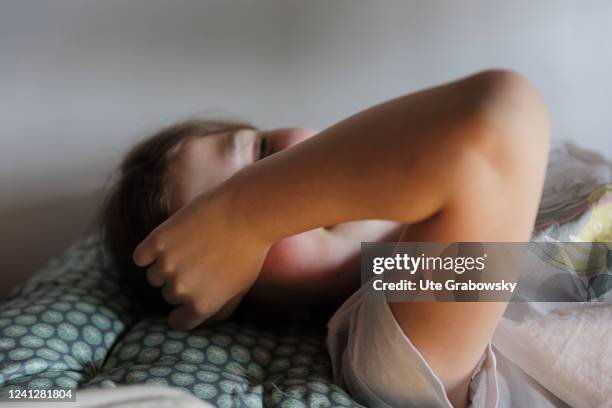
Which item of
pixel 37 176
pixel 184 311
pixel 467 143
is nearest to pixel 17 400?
pixel 184 311

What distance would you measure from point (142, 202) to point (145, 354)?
24 cm

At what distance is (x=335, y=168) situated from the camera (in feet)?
2.05

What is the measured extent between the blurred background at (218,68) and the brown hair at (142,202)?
0.38 m

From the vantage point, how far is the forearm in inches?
22.8

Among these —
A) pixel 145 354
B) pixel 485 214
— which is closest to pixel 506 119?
pixel 485 214

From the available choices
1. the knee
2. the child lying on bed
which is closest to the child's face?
the child lying on bed

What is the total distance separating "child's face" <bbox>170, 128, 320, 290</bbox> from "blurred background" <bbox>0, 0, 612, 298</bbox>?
1.61 feet

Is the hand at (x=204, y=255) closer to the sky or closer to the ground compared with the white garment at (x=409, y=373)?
closer to the sky

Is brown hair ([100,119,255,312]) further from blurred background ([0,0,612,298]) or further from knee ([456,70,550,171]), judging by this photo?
knee ([456,70,550,171])

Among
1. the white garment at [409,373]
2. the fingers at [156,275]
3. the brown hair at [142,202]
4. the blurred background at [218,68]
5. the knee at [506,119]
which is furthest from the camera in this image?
the blurred background at [218,68]

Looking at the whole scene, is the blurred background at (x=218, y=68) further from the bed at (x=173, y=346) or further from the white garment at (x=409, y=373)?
the white garment at (x=409, y=373)

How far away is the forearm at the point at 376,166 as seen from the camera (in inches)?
22.8

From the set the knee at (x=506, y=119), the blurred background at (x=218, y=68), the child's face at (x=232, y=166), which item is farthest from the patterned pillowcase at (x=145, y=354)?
the blurred background at (x=218, y=68)

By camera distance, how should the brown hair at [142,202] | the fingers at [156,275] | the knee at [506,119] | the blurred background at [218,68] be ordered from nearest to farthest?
the knee at [506,119]
the fingers at [156,275]
the brown hair at [142,202]
the blurred background at [218,68]
